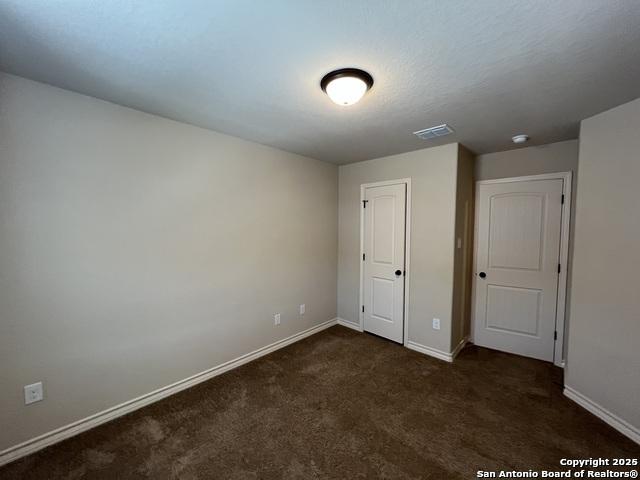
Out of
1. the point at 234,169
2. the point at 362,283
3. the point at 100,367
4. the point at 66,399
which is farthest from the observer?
the point at 362,283

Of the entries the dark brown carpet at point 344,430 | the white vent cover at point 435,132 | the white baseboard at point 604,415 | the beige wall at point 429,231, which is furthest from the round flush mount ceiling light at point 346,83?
the white baseboard at point 604,415

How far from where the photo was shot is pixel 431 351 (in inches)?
121

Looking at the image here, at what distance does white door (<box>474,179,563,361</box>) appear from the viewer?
2.88 m

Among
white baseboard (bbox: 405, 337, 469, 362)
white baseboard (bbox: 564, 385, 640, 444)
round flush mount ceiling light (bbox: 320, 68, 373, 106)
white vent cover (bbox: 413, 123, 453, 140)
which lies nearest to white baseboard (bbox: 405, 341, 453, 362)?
white baseboard (bbox: 405, 337, 469, 362)

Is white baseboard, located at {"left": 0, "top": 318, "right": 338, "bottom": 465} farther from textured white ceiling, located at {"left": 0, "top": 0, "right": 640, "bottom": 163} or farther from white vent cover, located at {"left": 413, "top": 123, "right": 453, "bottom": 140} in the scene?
white vent cover, located at {"left": 413, "top": 123, "right": 453, "bottom": 140}

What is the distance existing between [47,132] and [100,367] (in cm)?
166

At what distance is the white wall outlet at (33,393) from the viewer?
170 cm

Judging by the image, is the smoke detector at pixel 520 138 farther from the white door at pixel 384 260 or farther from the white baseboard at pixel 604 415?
the white baseboard at pixel 604 415

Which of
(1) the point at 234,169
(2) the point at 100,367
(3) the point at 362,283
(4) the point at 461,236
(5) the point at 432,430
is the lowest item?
(5) the point at 432,430

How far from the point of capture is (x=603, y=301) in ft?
6.77

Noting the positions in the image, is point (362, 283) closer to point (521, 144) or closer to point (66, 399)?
point (521, 144)

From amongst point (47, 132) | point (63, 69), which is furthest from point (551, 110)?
point (47, 132)

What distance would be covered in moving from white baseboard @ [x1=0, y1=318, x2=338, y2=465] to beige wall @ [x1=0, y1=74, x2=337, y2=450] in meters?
0.05

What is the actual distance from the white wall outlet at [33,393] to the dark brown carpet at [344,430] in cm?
34
